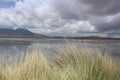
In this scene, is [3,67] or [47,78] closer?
[47,78]

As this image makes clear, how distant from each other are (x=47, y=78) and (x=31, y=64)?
0.43m

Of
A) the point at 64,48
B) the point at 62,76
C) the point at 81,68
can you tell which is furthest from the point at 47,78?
the point at 64,48

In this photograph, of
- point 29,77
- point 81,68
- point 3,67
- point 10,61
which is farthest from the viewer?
point 10,61

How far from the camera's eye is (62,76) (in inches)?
211

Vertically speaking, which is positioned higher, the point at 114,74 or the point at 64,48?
the point at 64,48

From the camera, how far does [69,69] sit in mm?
5762

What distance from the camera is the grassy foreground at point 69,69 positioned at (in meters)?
5.42

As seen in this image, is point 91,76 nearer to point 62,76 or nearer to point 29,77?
point 62,76

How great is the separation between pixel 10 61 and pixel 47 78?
62.2 inches

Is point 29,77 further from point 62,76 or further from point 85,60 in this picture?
point 85,60

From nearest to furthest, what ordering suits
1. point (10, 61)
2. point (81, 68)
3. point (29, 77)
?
point (29, 77) → point (81, 68) → point (10, 61)

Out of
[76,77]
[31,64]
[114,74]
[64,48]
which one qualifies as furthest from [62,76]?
[64,48]

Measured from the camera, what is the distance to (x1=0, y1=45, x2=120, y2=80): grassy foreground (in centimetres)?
542

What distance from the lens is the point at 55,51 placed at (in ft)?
24.6
